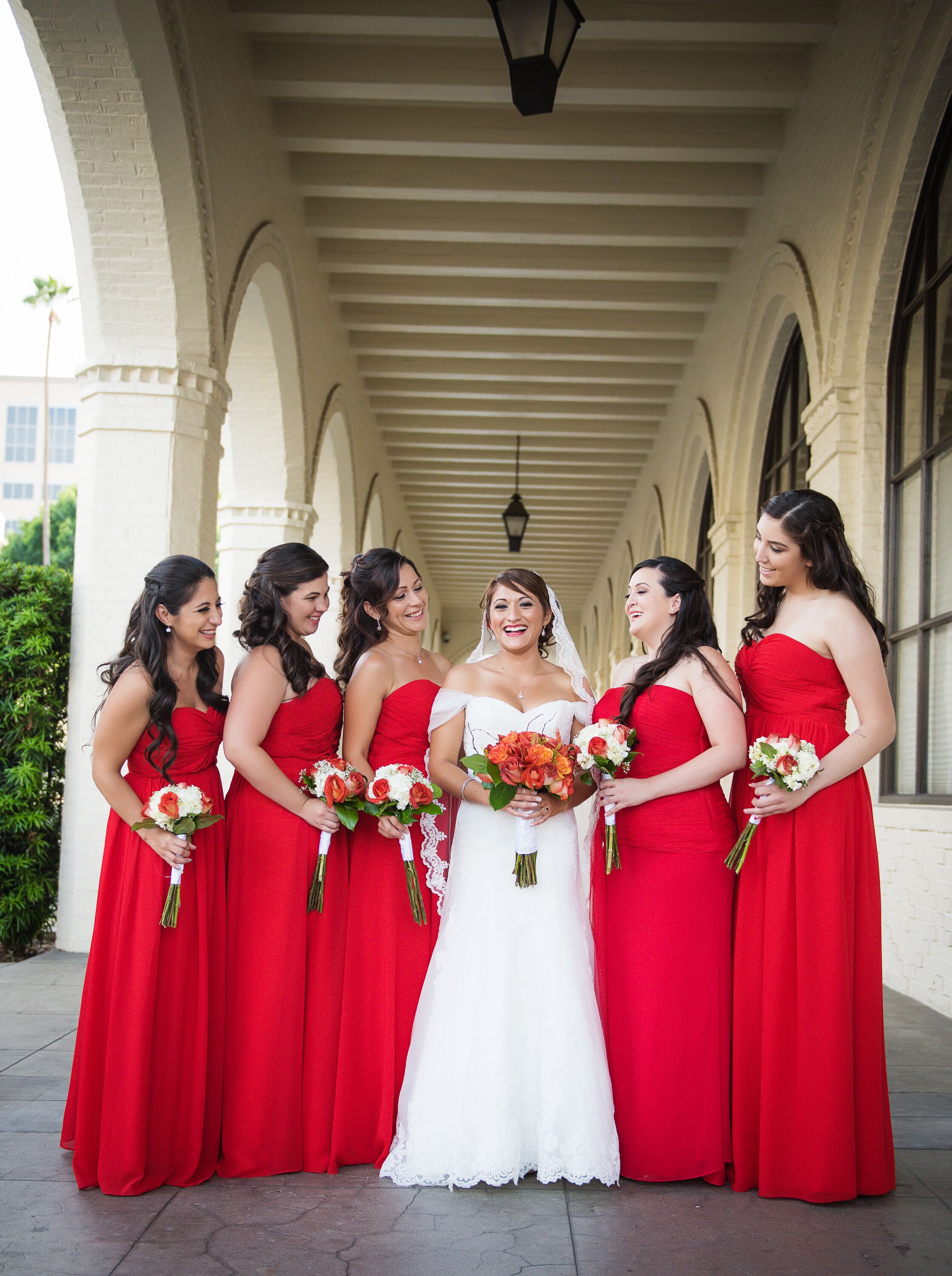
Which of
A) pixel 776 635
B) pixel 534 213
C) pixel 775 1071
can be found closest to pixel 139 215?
pixel 534 213

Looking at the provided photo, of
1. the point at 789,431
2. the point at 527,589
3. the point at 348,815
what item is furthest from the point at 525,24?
the point at 789,431

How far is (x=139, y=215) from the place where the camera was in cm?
669

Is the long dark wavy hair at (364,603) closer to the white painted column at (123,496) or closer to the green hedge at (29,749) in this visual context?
the white painted column at (123,496)

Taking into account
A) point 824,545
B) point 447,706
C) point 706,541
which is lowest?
point 447,706

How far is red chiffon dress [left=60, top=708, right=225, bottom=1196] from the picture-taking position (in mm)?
3264

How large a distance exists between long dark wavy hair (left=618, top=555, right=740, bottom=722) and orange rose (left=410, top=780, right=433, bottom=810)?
67cm

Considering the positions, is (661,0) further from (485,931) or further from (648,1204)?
(648,1204)

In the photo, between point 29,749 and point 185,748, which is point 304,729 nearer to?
point 185,748

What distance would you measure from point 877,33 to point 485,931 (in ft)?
17.9

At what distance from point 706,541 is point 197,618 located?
1011cm

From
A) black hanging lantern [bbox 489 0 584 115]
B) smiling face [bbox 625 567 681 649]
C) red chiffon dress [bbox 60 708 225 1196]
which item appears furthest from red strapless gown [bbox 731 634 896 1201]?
black hanging lantern [bbox 489 0 584 115]

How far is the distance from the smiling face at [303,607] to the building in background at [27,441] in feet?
231

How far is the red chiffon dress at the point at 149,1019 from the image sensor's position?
3264mm

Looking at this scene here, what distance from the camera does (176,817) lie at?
3.24 metres
